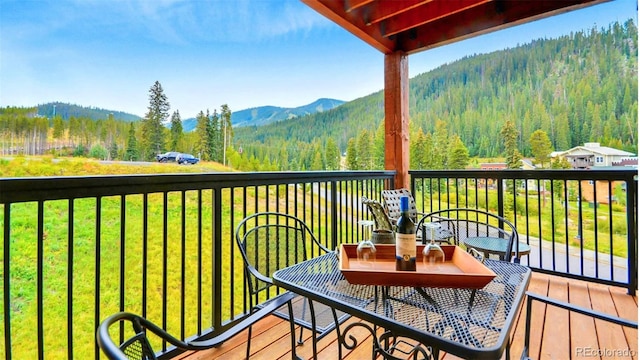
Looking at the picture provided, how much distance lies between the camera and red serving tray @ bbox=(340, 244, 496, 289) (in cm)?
90

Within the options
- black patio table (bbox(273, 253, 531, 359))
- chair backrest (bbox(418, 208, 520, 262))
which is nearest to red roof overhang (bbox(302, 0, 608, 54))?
chair backrest (bbox(418, 208, 520, 262))

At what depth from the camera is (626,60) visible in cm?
297

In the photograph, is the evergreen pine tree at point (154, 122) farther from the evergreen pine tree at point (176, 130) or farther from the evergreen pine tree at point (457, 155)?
the evergreen pine tree at point (457, 155)

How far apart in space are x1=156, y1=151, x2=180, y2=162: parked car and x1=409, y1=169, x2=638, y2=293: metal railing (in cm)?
252

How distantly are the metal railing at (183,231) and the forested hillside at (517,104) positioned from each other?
63cm

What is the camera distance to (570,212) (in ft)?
10.1

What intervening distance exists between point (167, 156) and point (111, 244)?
0.79 meters

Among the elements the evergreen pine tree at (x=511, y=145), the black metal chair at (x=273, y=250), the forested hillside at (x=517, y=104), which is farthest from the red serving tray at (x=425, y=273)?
the evergreen pine tree at (x=511, y=145)

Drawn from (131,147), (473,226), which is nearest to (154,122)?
(131,147)

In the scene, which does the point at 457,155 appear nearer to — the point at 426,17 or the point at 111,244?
the point at 426,17

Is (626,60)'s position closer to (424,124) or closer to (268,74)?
(424,124)

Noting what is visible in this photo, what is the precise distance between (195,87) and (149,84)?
477 mm

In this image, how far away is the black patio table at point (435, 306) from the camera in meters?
0.68

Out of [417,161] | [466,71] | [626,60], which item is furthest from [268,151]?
[626,60]
